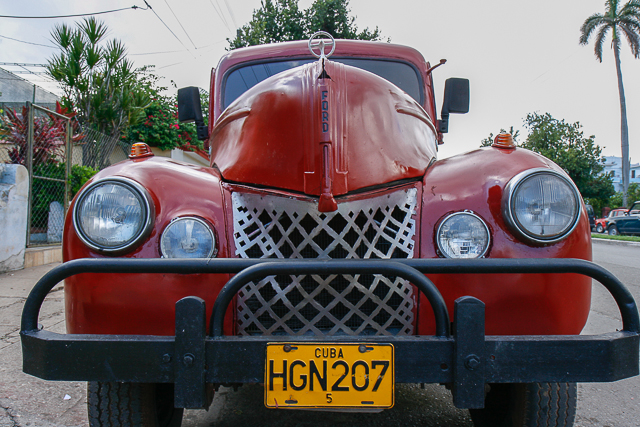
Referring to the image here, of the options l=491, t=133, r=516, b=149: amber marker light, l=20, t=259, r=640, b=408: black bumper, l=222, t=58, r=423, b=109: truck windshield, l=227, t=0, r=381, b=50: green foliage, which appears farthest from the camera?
l=227, t=0, r=381, b=50: green foliage

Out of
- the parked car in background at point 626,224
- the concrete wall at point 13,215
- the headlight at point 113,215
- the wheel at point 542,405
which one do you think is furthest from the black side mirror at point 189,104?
the parked car in background at point 626,224

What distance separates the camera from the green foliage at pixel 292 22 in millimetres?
13266

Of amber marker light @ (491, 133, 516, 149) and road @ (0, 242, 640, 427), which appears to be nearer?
amber marker light @ (491, 133, 516, 149)

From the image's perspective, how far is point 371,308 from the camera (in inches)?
60.9

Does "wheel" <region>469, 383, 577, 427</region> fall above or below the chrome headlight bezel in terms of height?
below

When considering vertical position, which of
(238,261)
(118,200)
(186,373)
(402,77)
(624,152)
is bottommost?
(186,373)

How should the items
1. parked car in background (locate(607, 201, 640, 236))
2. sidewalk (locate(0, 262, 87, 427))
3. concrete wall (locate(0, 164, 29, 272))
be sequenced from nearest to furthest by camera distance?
sidewalk (locate(0, 262, 87, 427))
concrete wall (locate(0, 164, 29, 272))
parked car in background (locate(607, 201, 640, 236))

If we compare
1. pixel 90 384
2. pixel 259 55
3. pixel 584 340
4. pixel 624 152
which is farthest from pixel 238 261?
pixel 624 152

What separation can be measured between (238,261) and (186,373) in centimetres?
33

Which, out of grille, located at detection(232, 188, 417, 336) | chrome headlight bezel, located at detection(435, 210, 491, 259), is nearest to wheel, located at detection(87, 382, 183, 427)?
grille, located at detection(232, 188, 417, 336)

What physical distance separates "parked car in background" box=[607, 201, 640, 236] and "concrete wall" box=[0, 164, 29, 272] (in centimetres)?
2182

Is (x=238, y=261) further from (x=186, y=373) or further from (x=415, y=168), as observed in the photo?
(x=415, y=168)

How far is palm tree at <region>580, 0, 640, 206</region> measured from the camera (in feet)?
81.2

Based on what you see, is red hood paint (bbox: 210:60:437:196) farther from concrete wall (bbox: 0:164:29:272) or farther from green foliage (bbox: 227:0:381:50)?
green foliage (bbox: 227:0:381:50)
